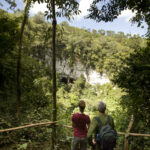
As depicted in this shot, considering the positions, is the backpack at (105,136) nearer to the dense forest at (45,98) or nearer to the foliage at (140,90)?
the dense forest at (45,98)

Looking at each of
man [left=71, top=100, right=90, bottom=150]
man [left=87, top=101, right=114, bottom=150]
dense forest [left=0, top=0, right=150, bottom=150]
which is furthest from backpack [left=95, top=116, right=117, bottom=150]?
dense forest [left=0, top=0, right=150, bottom=150]

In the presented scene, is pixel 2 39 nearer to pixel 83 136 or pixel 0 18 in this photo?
pixel 0 18

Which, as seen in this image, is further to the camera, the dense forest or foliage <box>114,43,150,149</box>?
the dense forest

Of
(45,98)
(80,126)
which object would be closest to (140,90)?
(80,126)

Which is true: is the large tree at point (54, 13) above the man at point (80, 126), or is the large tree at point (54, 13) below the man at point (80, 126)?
above

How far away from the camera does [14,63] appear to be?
29.5 ft

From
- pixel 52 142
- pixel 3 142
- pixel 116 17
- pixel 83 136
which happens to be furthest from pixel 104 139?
pixel 116 17

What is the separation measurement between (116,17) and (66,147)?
4.64 metres

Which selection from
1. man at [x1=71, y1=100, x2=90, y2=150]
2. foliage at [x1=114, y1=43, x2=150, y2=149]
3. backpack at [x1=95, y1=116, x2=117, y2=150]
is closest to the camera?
backpack at [x1=95, y1=116, x2=117, y2=150]

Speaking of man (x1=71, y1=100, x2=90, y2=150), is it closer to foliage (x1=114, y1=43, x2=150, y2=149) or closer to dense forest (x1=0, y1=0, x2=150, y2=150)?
dense forest (x1=0, y1=0, x2=150, y2=150)

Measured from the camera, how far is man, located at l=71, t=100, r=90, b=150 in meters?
2.37

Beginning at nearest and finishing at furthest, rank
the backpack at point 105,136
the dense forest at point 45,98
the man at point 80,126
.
Result: the backpack at point 105,136 < the man at point 80,126 < the dense forest at point 45,98

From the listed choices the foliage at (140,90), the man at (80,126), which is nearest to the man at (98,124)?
the man at (80,126)

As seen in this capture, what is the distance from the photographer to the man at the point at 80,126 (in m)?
2.37
